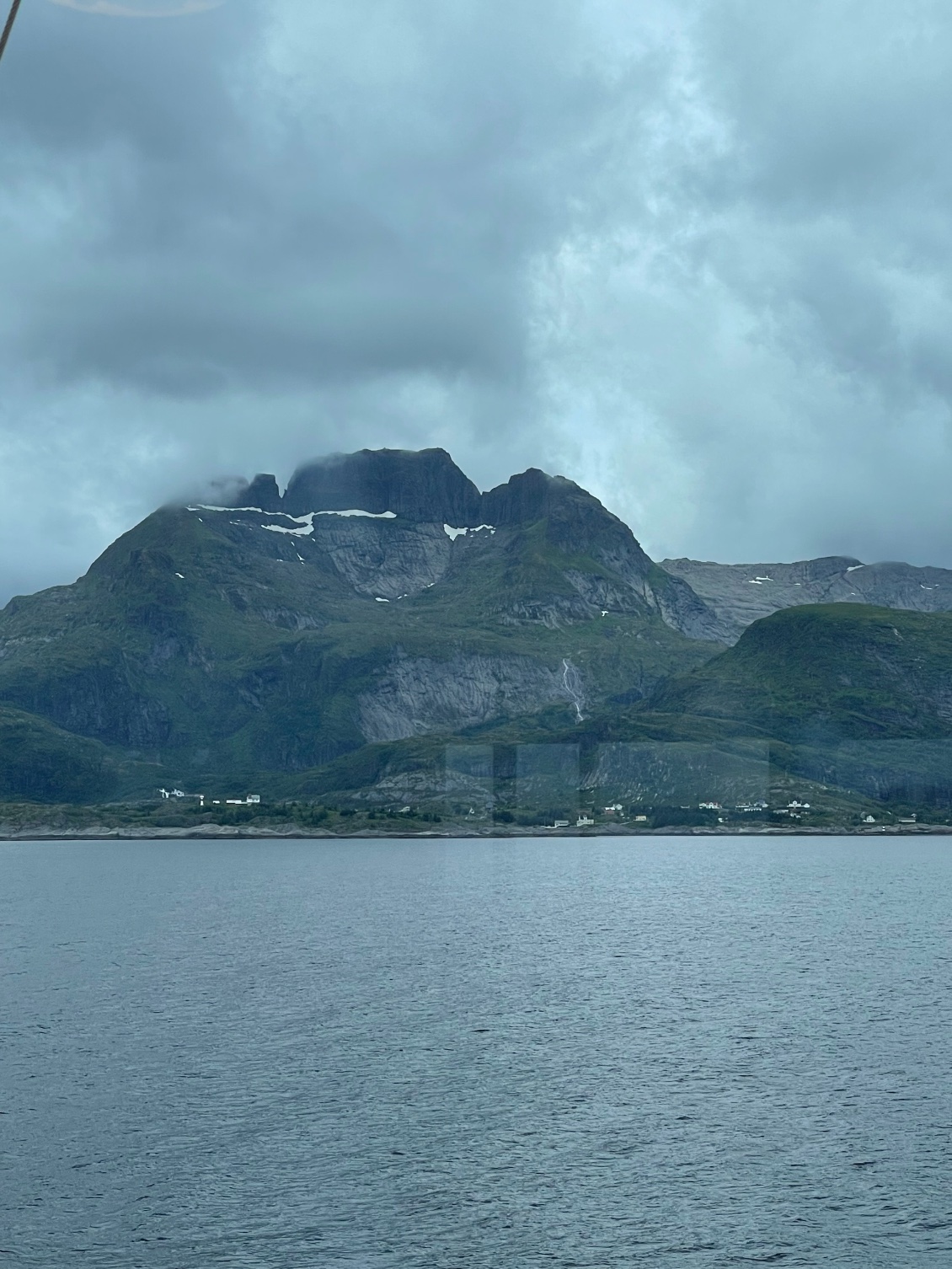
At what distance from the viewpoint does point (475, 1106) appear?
2333 inches

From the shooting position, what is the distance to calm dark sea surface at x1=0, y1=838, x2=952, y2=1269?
42344 mm

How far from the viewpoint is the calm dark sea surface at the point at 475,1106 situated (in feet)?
139

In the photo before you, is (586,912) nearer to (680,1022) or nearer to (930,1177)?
(680,1022)

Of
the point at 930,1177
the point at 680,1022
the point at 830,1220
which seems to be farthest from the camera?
the point at 680,1022

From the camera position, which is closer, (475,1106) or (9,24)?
(9,24)

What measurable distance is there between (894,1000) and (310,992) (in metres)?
40.5

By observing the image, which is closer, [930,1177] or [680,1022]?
[930,1177]

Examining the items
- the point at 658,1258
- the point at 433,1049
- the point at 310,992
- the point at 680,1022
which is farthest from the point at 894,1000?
the point at 658,1258

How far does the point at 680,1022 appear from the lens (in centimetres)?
7969

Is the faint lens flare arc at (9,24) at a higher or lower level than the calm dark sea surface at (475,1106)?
higher

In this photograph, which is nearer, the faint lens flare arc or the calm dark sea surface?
the faint lens flare arc

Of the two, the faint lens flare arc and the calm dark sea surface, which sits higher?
the faint lens flare arc

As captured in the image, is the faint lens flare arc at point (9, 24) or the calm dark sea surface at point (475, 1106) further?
the calm dark sea surface at point (475, 1106)

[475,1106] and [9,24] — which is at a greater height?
[9,24]
